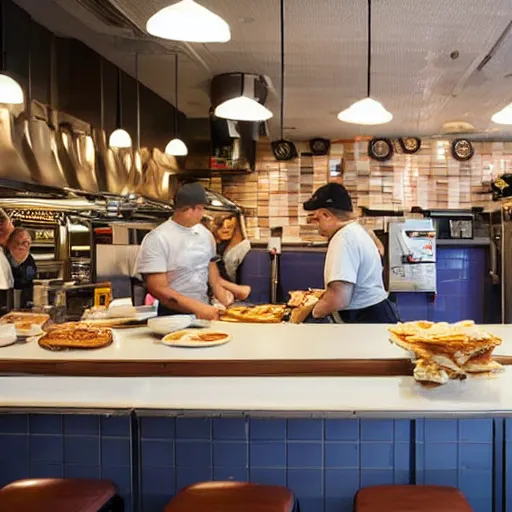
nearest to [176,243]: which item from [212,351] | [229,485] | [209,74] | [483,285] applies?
[212,351]

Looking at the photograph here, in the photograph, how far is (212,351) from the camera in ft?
6.79

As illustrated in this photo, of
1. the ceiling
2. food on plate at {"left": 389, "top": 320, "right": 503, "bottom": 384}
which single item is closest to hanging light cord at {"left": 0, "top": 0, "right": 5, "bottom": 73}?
the ceiling

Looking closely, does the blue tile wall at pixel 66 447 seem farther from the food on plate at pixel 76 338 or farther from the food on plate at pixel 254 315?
the food on plate at pixel 254 315

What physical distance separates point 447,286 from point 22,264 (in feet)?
15.0

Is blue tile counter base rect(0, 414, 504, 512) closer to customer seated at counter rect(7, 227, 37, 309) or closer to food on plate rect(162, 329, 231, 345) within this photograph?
food on plate rect(162, 329, 231, 345)

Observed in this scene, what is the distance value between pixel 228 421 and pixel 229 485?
0.31 m

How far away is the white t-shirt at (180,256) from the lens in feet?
11.3

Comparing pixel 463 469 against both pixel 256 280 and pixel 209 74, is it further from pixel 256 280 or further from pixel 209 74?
pixel 209 74

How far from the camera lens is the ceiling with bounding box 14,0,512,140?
3.98 meters

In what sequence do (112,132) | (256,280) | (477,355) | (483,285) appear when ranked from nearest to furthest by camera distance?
(477,355) → (112,132) → (256,280) → (483,285)

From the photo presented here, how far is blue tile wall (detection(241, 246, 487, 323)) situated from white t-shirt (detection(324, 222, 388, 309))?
294cm

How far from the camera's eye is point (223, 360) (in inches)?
76.1

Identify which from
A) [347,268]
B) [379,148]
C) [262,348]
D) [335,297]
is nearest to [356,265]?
[347,268]

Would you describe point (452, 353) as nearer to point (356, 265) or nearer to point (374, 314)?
point (356, 265)
